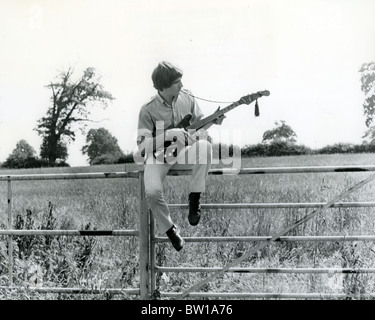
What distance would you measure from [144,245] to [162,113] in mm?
1062

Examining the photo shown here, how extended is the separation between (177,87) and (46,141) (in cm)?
1156

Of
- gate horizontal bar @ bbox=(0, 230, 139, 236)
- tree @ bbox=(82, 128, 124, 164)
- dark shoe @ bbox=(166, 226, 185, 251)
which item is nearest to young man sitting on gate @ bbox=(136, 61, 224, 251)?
dark shoe @ bbox=(166, 226, 185, 251)

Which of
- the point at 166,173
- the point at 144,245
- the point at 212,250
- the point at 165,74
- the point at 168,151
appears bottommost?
the point at 212,250

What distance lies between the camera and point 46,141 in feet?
52.8

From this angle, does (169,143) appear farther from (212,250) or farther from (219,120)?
(212,250)

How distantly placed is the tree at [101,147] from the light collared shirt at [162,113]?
9.43 metres

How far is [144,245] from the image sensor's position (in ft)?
16.8

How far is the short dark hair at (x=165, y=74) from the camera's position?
196 inches

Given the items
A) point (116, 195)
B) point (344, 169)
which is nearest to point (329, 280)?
point (344, 169)

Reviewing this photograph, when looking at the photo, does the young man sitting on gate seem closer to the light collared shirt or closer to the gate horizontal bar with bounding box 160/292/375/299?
the light collared shirt

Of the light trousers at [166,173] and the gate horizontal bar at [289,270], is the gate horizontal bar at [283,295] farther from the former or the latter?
the light trousers at [166,173]

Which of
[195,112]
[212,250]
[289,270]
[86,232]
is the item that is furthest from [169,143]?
[212,250]
